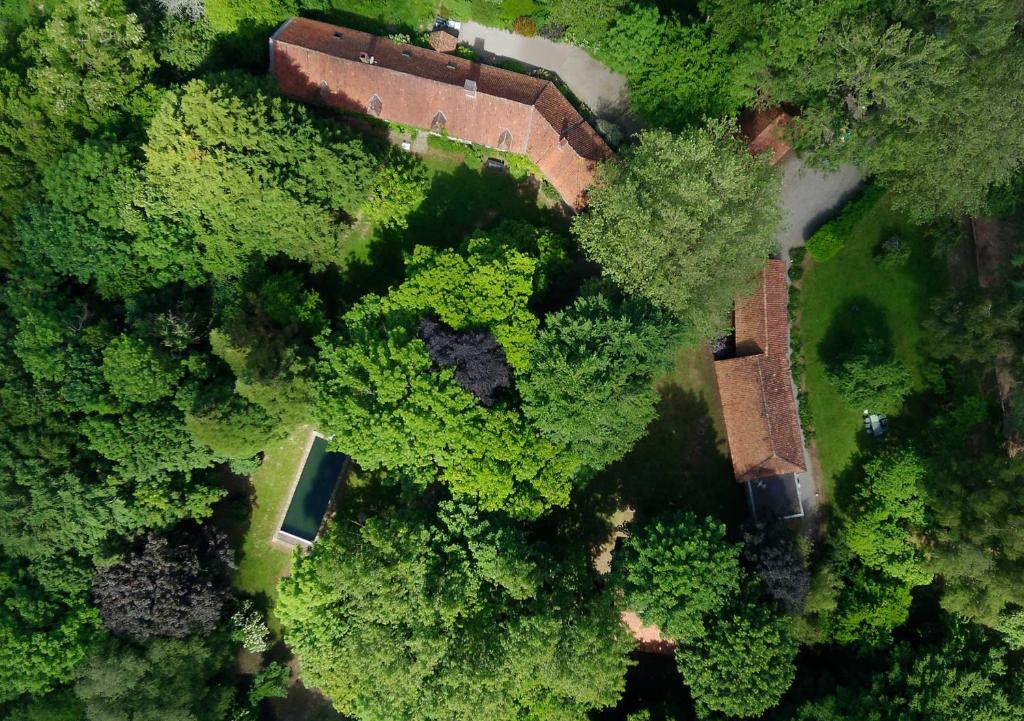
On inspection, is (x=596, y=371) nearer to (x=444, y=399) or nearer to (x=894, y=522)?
(x=444, y=399)

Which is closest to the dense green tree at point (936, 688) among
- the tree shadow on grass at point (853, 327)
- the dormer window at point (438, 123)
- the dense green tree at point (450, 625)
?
the dense green tree at point (450, 625)

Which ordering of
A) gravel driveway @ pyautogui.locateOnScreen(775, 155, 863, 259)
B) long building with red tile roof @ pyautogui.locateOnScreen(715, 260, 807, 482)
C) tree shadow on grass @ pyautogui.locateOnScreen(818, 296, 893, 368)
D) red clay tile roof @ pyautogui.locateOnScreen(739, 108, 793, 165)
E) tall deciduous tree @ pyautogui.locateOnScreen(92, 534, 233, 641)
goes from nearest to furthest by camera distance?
tall deciduous tree @ pyautogui.locateOnScreen(92, 534, 233, 641)
long building with red tile roof @ pyautogui.locateOnScreen(715, 260, 807, 482)
red clay tile roof @ pyautogui.locateOnScreen(739, 108, 793, 165)
tree shadow on grass @ pyautogui.locateOnScreen(818, 296, 893, 368)
gravel driveway @ pyautogui.locateOnScreen(775, 155, 863, 259)

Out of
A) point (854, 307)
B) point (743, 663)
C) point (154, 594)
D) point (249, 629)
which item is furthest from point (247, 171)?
point (854, 307)

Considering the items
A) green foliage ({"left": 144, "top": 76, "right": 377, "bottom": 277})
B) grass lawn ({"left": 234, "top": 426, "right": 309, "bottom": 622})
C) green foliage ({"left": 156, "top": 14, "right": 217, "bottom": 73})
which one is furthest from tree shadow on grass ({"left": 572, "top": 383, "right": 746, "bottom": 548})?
green foliage ({"left": 156, "top": 14, "right": 217, "bottom": 73})

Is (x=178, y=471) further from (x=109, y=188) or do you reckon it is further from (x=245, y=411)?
(x=109, y=188)

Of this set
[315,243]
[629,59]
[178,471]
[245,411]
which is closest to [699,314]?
[629,59]

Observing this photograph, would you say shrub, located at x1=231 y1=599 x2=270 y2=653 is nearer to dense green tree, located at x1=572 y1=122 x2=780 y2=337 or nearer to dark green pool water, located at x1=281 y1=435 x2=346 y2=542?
dark green pool water, located at x1=281 y1=435 x2=346 y2=542
